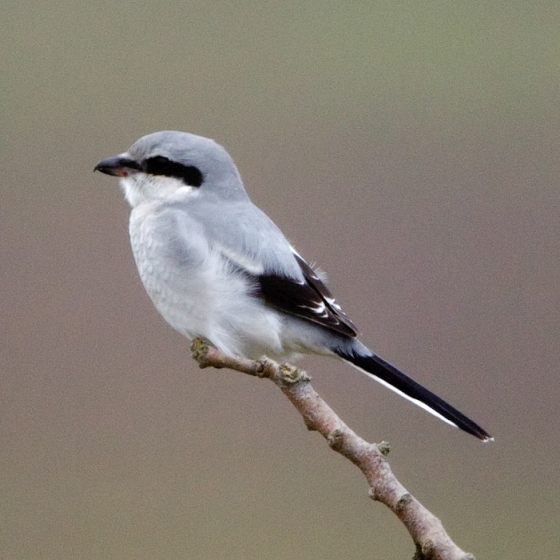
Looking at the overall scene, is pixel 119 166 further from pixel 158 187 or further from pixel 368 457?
pixel 368 457

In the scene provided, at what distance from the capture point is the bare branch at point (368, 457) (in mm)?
656

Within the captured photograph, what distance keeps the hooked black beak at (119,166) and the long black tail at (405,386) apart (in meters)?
0.50

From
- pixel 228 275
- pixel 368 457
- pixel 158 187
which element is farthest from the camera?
pixel 158 187

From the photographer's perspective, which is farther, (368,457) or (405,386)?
(405,386)

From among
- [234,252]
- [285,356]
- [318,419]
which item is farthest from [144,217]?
[318,419]

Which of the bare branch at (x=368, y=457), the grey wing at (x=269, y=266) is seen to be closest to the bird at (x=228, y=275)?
the grey wing at (x=269, y=266)

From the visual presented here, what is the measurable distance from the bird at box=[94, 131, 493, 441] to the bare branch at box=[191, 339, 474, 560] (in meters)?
0.60

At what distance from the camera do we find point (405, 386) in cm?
157

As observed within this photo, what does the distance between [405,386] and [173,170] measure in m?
0.57

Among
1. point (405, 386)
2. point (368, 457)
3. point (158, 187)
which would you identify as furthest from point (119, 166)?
point (368, 457)

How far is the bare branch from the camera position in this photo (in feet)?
2.15

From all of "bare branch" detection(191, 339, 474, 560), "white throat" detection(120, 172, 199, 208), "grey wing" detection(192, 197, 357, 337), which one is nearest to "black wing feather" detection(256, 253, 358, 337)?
"grey wing" detection(192, 197, 357, 337)

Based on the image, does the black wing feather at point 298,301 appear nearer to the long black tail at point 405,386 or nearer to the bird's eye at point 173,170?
the long black tail at point 405,386

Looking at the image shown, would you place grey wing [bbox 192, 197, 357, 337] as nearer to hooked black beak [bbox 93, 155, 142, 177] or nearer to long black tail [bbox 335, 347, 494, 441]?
long black tail [bbox 335, 347, 494, 441]
